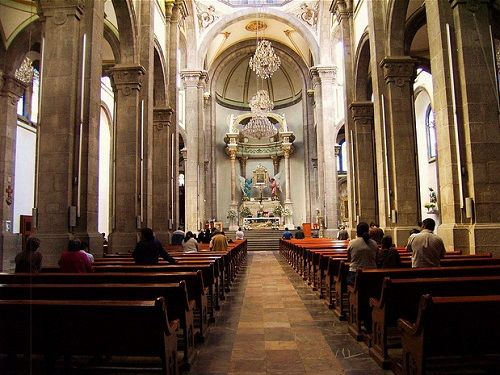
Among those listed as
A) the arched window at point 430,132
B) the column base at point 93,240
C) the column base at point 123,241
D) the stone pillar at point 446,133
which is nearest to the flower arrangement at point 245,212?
the arched window at point 430,132

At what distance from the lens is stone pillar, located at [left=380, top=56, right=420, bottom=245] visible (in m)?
11.2

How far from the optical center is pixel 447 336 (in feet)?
9.52

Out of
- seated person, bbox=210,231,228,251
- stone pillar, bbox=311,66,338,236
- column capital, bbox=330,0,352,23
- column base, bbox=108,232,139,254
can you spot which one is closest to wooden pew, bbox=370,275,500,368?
seated person, bbox=210,231,228,251

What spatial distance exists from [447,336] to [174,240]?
34.4 ft

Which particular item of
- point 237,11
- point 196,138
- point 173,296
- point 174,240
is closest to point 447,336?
point 173,296

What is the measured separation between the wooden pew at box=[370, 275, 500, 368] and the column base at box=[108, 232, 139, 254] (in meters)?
8.66

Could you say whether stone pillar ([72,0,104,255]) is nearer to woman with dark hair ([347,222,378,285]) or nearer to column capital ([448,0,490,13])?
woman with dark hair ([347,222,378,285])

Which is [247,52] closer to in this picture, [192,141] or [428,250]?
[192,141]

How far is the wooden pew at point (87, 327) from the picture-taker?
2.90m

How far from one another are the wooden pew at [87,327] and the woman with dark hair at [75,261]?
210cm

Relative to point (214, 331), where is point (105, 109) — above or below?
above

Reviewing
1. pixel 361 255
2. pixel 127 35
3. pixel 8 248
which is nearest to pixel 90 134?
pixel 127 35

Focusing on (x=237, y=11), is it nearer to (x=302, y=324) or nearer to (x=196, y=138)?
(x=196, y=138)

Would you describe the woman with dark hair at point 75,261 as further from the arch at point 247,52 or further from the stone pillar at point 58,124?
the arch at point 247,52
